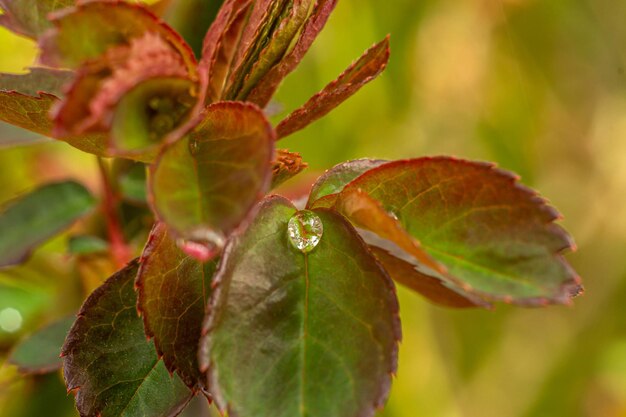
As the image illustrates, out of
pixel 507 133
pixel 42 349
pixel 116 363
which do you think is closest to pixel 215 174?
pixel 116 363

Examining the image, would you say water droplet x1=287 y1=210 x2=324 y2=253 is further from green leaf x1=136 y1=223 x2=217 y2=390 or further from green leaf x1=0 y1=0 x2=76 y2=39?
green leaf x1=0 y1=0 x2=76 y2=39

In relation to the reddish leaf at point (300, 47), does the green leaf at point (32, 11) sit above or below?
below

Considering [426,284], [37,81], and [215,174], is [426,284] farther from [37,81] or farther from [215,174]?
[37,81]

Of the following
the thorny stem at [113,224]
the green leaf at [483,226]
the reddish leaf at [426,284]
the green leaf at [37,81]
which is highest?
the green leaf at [483,226]

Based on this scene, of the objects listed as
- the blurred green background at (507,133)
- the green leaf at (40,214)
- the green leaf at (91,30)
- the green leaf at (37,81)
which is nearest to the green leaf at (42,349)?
the green leaf at (40,214)

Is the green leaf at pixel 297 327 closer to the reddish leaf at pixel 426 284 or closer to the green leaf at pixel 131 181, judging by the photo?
the reddish leaf at pixel 426 284

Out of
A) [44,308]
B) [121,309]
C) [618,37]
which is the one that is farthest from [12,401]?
[618,37]

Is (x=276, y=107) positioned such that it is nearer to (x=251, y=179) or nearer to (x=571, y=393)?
(x=251, y=179)

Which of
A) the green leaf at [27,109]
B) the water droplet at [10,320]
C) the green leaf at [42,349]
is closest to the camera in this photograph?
the green leaf at [27,109]
